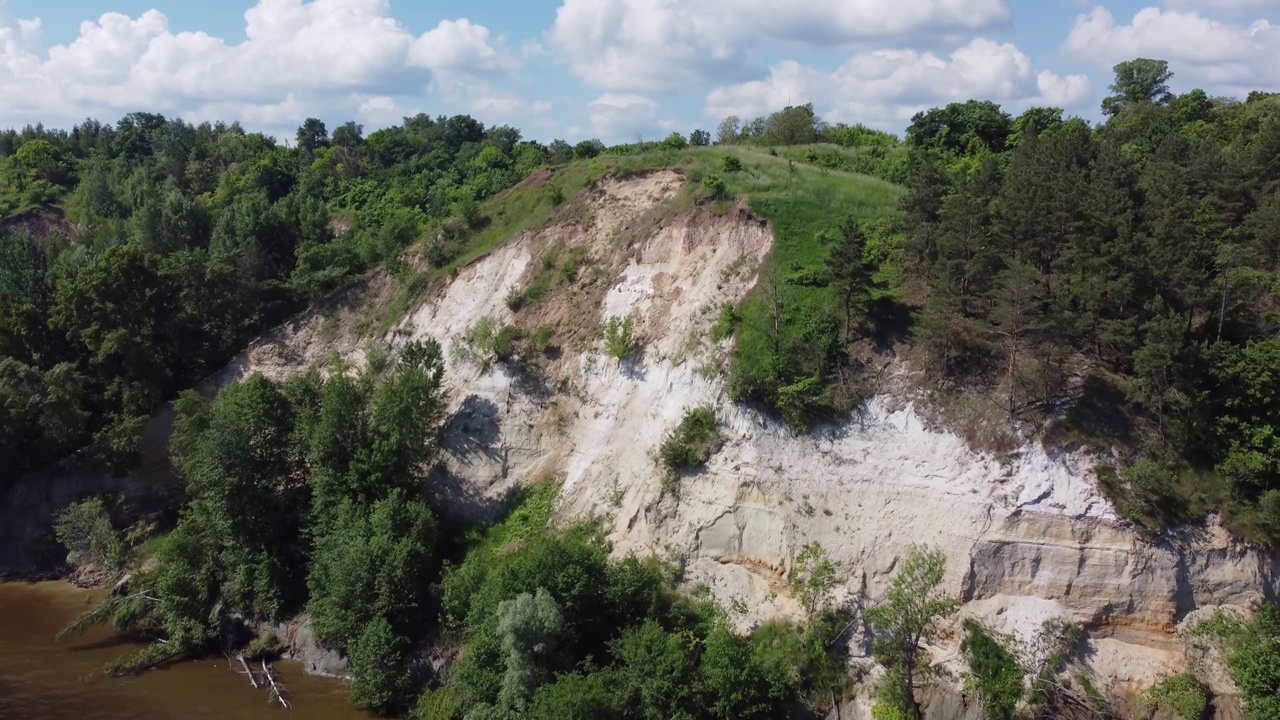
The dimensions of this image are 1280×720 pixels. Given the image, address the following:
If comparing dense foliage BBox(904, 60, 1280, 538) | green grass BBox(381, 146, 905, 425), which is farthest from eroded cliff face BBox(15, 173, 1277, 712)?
dense foliage BBox(904, 60, 1280, 538)

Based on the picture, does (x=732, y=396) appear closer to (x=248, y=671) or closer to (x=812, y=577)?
(x=812, y=577)

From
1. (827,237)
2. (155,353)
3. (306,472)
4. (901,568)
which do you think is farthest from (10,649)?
(827,237)

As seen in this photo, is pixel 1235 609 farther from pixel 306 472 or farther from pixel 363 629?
pixel 306 472

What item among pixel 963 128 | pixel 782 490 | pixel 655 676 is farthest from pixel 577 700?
pixel 963 128

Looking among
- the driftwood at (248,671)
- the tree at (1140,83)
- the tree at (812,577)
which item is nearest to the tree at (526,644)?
the tree at (812,577)

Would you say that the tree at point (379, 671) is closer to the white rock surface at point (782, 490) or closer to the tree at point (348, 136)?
the white rock surface at point (782, 490)

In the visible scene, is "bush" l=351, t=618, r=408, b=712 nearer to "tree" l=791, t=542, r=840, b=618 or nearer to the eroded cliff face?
the eroded cliff face
